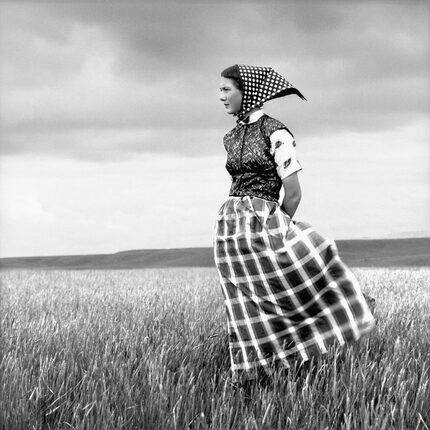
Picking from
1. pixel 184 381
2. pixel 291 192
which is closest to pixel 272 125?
pixel 291 192

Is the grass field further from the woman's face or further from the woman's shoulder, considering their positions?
the woman's face

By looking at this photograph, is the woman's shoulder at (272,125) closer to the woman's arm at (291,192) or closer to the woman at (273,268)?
the woman at (273,268)

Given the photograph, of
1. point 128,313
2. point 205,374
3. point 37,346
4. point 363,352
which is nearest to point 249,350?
point 205,374

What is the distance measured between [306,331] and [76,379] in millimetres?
1418

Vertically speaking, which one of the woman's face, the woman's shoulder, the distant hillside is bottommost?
the distant hillside

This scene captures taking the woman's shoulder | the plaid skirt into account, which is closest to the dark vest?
the woman's shoulder

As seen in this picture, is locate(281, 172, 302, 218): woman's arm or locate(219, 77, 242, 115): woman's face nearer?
locate(281, 172, 302, 218): woman's arm

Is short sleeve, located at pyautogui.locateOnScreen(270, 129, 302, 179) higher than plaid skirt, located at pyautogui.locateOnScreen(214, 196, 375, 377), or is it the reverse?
short sleeve, located at pyautogui.locateOnScreen(270, 129, 302, 179)

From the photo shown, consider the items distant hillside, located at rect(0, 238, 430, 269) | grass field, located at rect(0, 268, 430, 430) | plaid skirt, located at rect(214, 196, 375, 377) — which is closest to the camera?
grass field, located at rect(0, 268, 430, 430)

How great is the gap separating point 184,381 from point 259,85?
189 centimetres

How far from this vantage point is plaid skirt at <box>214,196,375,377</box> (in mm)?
3646

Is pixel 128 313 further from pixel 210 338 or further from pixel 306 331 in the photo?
pixel 306 331

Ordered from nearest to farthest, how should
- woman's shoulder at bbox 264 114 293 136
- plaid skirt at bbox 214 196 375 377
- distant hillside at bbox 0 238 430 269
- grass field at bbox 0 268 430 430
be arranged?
grass field at bbox 0 268 430 430 < plaid skirt at bbox 214 196 375 377 < woman's shoulder at bbox 264 114 293 136 < distant hillside at bbox 0 238 430 269

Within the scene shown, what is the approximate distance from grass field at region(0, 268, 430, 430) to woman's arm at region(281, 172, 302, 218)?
3.04 ft
